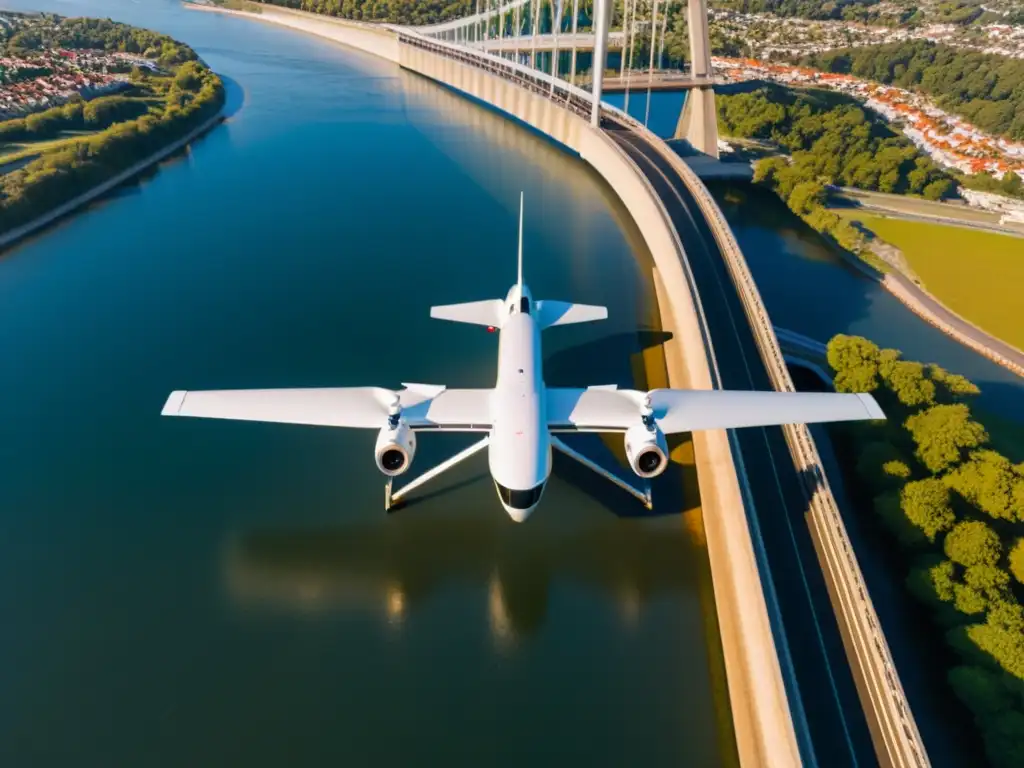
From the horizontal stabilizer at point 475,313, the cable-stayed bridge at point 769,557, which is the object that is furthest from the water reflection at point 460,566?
the horizontal stabilizer at point 475,313

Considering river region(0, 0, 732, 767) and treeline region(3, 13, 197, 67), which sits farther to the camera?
treeline region(3, 13, 197, 67)

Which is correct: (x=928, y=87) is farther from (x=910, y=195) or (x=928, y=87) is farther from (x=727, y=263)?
(x=727, y=263)

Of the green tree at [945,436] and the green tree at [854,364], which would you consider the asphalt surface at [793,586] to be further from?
the green tree at [945,436]

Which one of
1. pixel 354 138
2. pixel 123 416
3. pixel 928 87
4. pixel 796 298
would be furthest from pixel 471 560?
pixel 928 87

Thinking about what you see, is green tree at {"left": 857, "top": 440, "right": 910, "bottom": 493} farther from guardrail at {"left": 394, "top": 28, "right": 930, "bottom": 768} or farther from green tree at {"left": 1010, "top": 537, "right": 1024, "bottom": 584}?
green tree at {"left": 1010, "top": 537, "right": 1024, "bottom": 584}

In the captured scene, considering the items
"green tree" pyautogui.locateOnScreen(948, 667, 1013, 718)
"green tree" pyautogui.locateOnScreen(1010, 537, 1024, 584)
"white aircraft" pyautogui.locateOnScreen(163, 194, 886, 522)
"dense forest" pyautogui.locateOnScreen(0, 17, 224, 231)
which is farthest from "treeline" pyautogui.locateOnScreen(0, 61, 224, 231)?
"green tree" pyautogui.locateOnScreen(1010, 537, 1024, 584)

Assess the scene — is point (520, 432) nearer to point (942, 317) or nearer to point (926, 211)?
point (942, 317)

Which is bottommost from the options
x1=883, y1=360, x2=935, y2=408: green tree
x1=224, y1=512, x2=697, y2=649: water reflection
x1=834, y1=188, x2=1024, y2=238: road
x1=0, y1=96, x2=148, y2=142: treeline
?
x1=224, y1=512, x2=697, y2=649: water reflection
